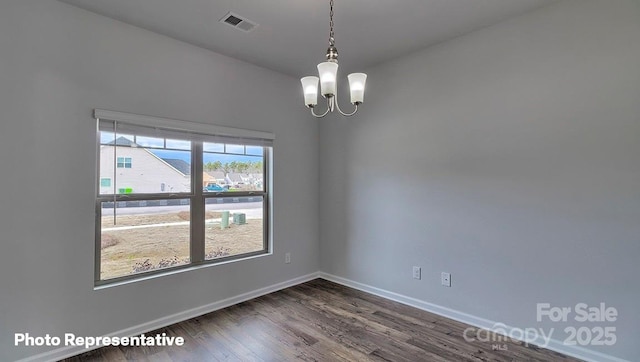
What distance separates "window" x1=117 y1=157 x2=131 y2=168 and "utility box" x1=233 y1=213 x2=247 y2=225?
47.8 inches

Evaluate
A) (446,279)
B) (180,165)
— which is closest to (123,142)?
(180,165)

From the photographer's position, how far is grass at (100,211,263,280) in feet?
8.44

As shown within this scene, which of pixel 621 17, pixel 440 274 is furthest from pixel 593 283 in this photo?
pixel 621 17

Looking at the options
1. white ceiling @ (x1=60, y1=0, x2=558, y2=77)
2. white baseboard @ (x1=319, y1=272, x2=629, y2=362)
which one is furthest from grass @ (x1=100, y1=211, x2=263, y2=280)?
white ceiling @ (x1=60, y1=0, x2=558, y2=77)

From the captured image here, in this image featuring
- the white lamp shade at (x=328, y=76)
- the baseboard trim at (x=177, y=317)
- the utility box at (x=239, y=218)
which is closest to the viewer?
the white lamp shade at (x=328, y=76)

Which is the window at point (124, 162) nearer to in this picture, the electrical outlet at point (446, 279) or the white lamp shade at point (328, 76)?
the white lamp shade at point (328, 76)

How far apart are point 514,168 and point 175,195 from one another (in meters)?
3.23

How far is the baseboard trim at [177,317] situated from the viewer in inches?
86.4

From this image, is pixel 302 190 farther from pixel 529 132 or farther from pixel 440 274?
pixel 529 132

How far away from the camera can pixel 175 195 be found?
9.72 ft

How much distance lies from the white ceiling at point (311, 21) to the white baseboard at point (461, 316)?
8.93 ft

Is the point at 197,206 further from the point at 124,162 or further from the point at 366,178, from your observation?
the point at 366,178

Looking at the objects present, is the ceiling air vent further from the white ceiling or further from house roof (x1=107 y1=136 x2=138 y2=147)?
house roof (x1=107 y1=136 x2=138 y2=147)

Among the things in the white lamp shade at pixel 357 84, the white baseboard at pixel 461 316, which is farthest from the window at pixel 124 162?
the white baseboard at pixel 461 316
